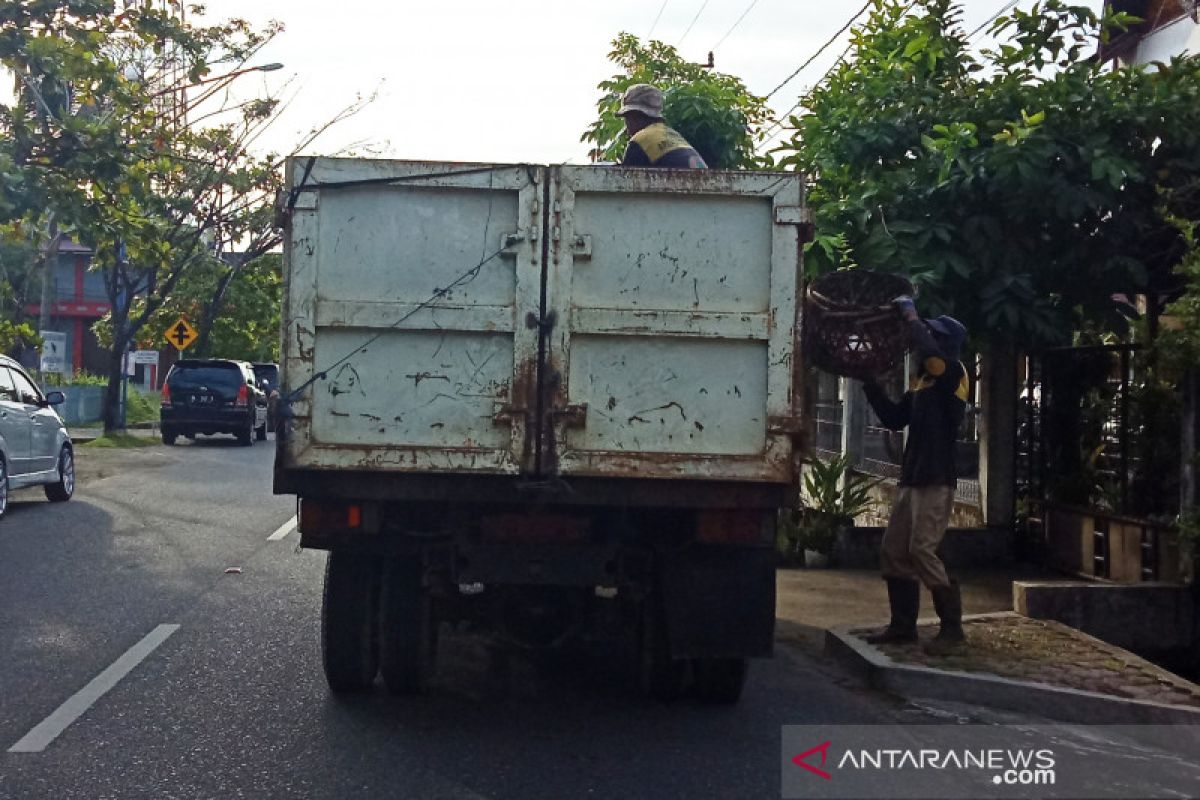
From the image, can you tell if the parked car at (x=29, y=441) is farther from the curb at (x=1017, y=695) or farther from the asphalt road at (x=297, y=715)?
the curb at (x=1017, y=695)

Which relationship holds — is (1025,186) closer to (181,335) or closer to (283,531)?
(283,531)

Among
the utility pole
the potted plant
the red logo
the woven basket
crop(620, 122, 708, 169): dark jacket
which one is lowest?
the red logo

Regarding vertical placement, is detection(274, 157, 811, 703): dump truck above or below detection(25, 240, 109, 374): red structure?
below

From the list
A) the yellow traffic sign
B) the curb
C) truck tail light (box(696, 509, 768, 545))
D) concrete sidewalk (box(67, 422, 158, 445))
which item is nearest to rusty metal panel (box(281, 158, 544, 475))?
truck tail light (box(696, 509, 768, 545))

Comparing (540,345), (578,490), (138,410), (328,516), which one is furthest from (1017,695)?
(138,410)

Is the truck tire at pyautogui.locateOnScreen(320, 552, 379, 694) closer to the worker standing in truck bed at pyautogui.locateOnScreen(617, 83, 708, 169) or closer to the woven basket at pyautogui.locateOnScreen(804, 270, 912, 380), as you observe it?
the woven basket at pyautogui.locateOnScreen(804, 270, 912, 380)

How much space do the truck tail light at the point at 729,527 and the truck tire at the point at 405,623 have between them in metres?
1.30

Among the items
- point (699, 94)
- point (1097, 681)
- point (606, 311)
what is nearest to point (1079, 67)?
point (699, 94)

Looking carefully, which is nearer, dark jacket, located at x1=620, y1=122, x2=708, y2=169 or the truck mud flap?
the truck mud flap

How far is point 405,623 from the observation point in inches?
259

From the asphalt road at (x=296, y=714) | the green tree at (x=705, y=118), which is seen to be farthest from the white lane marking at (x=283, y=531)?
the green tree at (x=705, y=118)

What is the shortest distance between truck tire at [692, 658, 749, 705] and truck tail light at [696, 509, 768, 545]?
70 centimetres

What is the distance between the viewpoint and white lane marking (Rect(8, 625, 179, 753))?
5.91 meters

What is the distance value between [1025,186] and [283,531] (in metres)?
7.63
